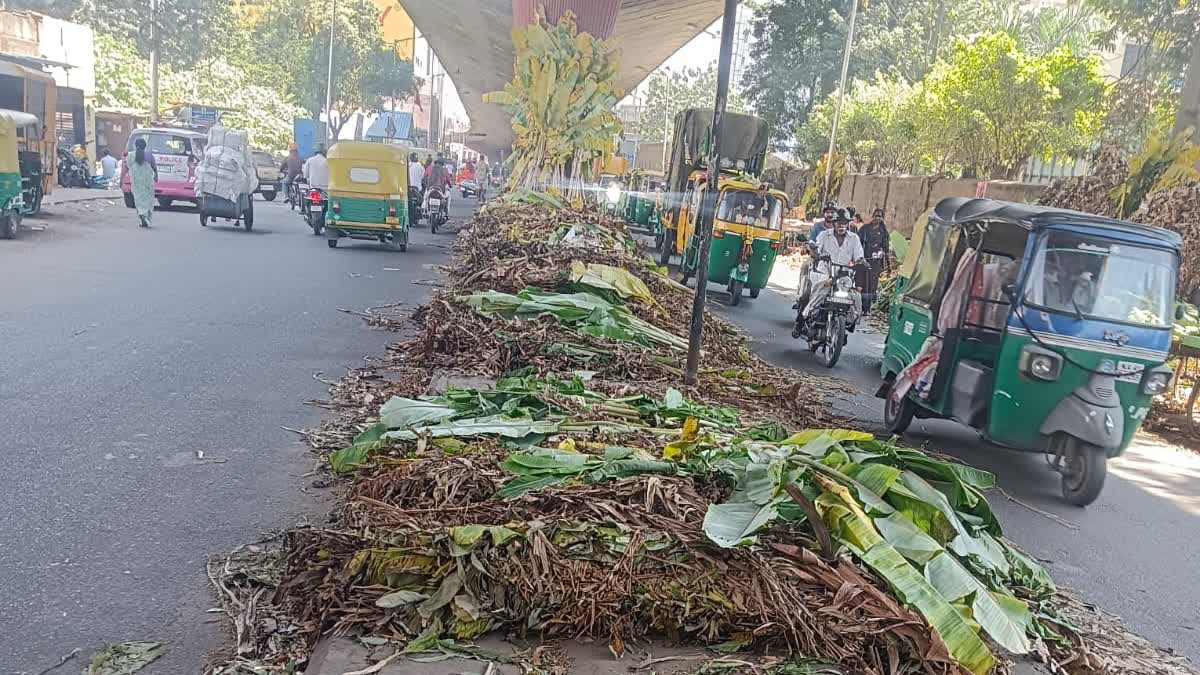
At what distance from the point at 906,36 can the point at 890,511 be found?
39729 mm

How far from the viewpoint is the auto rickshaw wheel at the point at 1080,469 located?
21.5 ft

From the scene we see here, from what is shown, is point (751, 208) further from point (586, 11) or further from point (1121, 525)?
point (1121, 525)

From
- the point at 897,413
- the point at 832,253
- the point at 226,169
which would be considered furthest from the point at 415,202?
the point at 897,413

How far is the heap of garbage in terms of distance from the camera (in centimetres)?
309

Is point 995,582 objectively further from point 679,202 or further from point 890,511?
point 679,202

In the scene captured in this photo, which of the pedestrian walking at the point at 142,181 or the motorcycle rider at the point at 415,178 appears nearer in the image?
the pedestrian walking at the point at 142,181

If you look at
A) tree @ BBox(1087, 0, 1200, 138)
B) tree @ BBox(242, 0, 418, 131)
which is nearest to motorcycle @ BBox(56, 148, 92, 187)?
tree @ BBox(242, 0, 418, 131)

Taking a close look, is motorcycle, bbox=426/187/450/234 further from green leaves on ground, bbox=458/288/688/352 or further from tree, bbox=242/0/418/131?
tree, bbox=242/0/418/131

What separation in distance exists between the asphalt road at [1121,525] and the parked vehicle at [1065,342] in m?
0.39

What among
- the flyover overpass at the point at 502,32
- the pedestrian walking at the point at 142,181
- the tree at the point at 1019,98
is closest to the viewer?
the pedestrian walking at the point at 142,181

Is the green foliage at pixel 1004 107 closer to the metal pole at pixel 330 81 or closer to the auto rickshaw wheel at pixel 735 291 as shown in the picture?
the auto rickshaw wheel at pixel 735 291

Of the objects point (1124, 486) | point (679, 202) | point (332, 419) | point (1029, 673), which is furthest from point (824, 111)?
point (1029, 673)

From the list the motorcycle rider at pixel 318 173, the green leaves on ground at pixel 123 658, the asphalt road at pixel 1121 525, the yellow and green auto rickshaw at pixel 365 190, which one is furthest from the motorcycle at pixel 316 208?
the green leaves on ground at pixel 123 658

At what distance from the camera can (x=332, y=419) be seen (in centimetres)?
657
